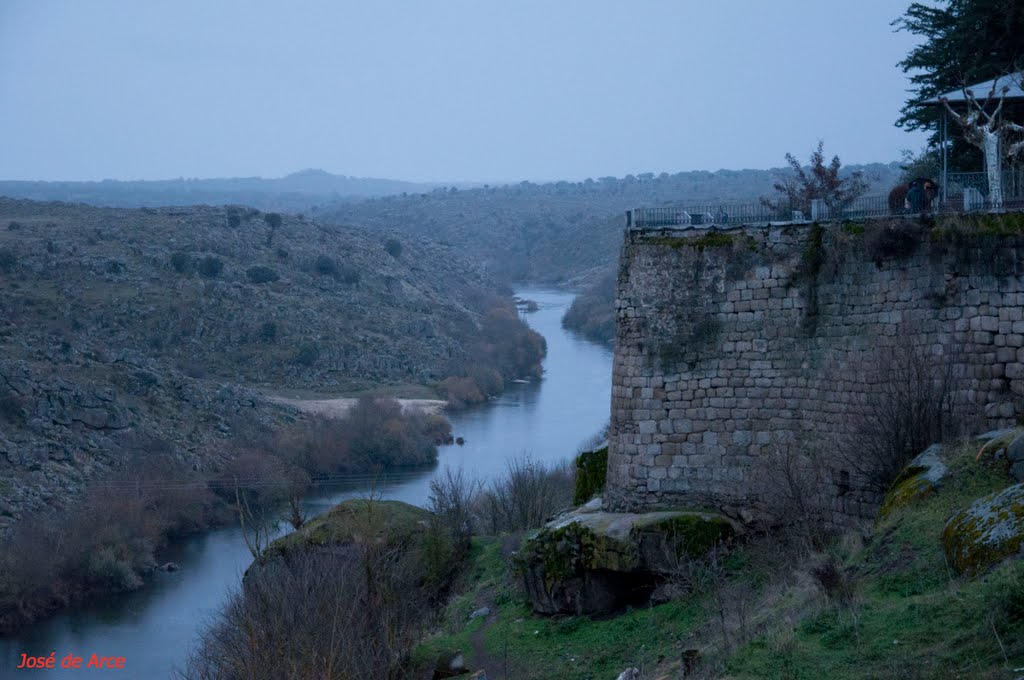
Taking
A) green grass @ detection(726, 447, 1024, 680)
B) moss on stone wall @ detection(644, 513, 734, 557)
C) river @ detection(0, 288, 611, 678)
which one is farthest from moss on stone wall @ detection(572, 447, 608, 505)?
river @ detection(0, 288, 611, 678)

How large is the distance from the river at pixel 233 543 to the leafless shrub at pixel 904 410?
10.5 m

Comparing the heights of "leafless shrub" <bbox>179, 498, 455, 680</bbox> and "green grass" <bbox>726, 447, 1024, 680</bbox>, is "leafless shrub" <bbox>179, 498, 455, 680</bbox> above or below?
below

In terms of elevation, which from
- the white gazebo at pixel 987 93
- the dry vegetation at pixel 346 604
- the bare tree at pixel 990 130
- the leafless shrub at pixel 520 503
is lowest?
the leafless shrub at pixel 520 503

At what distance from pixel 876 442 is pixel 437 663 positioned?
496 cm

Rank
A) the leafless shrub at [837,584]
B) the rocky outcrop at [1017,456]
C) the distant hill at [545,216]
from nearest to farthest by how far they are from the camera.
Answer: the leafless shrub at [837,584] → the rocky outcrop at [1017,456] → the distant hill at [545,216]

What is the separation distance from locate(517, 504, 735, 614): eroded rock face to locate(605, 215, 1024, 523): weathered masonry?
40cm

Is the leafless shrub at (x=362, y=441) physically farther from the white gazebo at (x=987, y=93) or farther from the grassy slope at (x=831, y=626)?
the white gazebo at (x=987, y=93)

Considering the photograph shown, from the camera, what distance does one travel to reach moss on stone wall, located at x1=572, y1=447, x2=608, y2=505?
15.2m

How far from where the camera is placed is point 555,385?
4512 cm

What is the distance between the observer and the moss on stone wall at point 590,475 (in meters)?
15.2

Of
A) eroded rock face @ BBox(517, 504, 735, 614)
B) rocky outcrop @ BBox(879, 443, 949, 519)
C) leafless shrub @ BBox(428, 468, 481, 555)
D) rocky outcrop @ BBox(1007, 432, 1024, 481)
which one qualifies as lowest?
leafless shrub @ BBox(428, 468, 481, 555)

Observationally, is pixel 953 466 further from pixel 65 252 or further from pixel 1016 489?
pixel 65 252

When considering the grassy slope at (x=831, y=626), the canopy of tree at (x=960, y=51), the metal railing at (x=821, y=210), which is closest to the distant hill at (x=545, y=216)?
the canopy of tree at (x=960, y=51)

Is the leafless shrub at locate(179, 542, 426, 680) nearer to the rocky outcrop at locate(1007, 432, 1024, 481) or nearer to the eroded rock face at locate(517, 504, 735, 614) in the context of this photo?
the eroded rock face at locate(517, 504, 735, 614)
